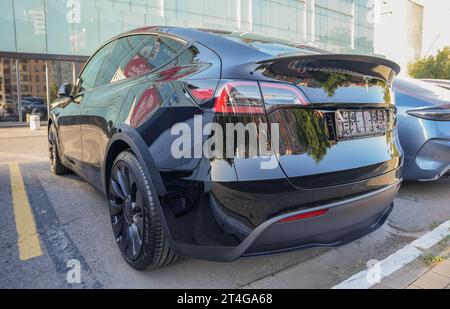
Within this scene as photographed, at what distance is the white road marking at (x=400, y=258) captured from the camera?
2245 millimetres

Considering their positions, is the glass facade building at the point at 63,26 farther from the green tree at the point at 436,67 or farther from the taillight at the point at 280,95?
the green tree at the point at 436,67

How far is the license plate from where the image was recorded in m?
2.02

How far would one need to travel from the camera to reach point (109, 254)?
261 centimetres

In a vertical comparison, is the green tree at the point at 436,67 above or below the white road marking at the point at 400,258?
above

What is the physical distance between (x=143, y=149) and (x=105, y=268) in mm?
876

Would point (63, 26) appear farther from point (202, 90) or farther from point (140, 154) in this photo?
point (202, 90)

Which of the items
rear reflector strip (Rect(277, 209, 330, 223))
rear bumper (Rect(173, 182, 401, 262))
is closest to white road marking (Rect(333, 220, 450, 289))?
rear bumper (Rect(173, 182, 401, 262))

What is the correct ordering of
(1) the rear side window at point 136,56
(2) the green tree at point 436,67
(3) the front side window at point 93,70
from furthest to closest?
(2) the green tree at point 436,67
(3) the front side window at point 93,70
(1) the rear side window at point 136,56

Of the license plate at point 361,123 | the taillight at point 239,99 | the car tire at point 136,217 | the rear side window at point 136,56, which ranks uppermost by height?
the rear side window at point 136,56

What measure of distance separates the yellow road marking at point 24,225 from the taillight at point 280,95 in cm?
192

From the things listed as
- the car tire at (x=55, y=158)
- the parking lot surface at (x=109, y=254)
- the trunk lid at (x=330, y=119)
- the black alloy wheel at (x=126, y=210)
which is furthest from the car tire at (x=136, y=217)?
the car tire at (x=55, y=158)

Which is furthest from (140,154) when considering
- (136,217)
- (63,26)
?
(63,26)

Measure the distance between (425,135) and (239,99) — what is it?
274 centimetres

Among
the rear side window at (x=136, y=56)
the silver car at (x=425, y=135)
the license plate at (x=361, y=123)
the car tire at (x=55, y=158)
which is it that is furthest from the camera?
the car tire at (x=55, y=158)
